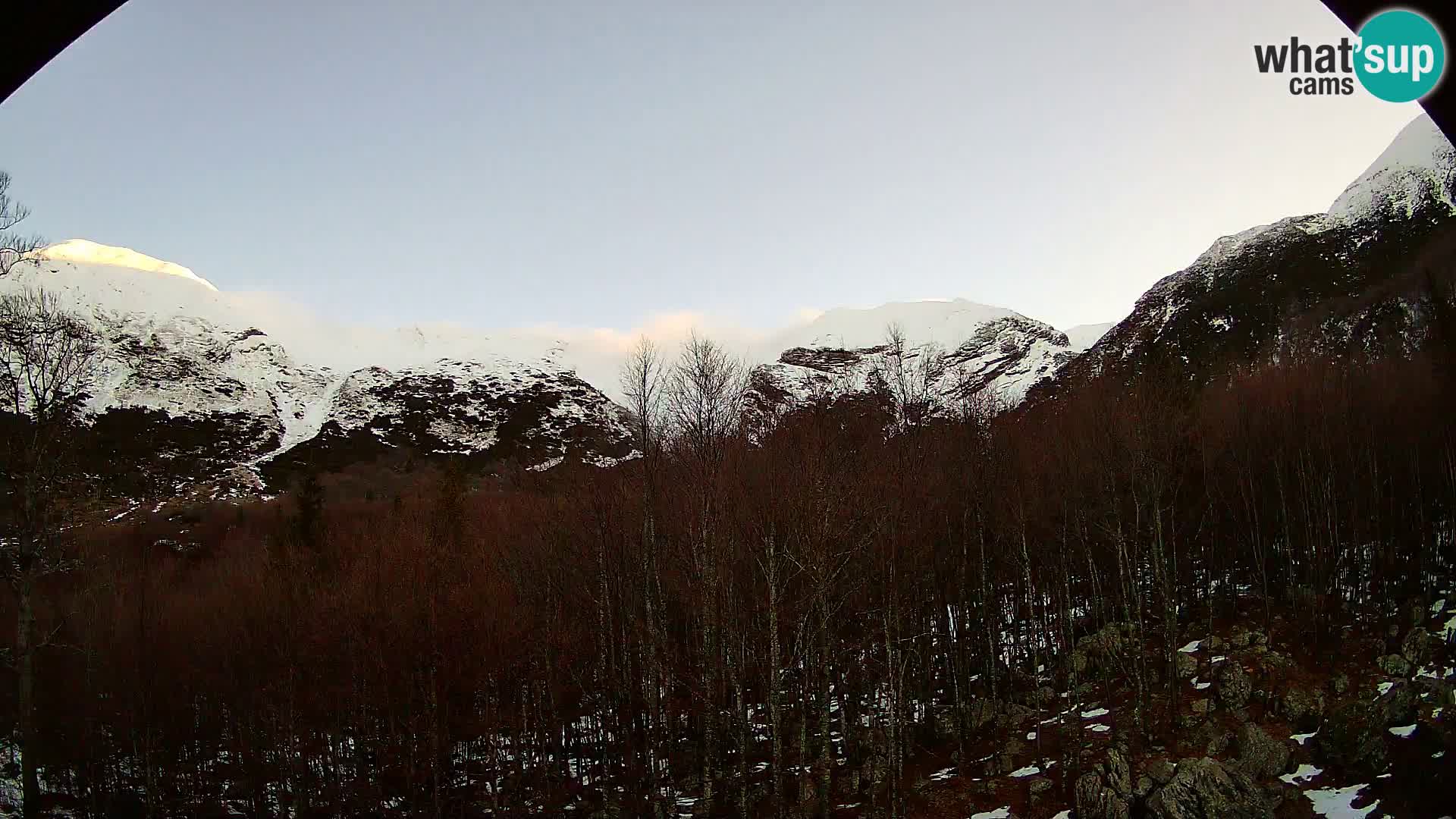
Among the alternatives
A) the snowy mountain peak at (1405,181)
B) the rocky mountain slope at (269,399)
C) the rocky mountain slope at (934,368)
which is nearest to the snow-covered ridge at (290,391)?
the rocky mountain slope at (269,399)

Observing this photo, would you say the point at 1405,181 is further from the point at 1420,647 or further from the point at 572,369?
the point at 572,369

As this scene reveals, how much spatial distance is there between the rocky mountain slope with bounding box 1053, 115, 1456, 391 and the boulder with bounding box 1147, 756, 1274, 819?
1951cm

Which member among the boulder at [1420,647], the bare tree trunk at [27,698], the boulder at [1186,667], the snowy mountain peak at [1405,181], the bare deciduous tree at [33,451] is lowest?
the boulder at [1186,667]

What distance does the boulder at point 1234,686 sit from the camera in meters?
20.6

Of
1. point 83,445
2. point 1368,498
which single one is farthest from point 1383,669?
point 83,445

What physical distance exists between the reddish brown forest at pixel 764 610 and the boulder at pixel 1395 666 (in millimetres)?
1982

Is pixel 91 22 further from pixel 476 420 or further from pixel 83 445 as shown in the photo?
pixel 476 420

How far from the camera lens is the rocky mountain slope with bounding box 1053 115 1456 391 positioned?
52.8 meters

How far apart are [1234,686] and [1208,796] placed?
7.41 m

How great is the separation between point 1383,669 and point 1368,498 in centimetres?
1306

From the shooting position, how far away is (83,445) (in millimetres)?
18062

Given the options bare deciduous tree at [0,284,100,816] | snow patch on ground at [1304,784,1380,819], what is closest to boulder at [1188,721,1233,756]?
snow patch on ground at [1304,784,1380,819]

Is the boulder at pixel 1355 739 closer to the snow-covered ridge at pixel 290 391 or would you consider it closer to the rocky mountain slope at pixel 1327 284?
the rocky mountain slope at pixel 1327 284

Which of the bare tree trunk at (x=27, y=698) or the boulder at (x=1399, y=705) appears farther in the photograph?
the boulder at (x=1399, y=705)
